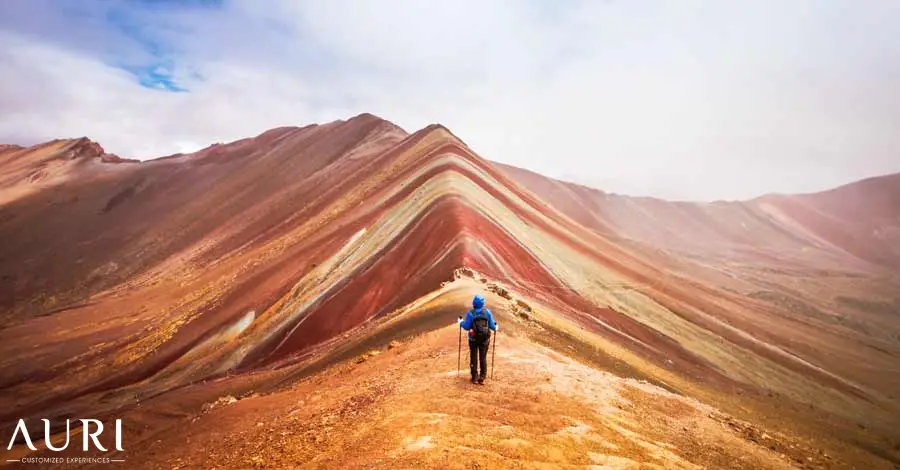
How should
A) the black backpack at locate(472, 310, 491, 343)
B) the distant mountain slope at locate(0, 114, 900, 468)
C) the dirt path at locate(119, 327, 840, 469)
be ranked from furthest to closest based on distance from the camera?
1. the distant mountain slope at locate(0, 114, 900, 468)
2. the black backpack at locate(472, 310, 491, 343)
3. the dirt path at locate(119, 327, 840, 469)

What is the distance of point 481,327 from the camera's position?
30.2ft

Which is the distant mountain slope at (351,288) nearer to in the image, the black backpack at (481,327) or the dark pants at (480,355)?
the dark pants at (480,355)

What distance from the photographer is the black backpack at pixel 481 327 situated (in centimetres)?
920

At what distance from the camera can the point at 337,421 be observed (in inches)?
342

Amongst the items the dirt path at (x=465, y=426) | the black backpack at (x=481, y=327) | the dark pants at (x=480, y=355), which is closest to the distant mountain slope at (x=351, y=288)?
the dirt path at (x=465, y=426)

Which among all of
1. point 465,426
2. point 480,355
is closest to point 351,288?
point 480,355

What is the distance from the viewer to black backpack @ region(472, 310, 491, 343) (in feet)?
30.2

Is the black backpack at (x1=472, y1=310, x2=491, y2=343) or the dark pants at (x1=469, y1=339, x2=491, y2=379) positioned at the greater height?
the black backpack at (x1=472, y1=310, x2=491, y2=343)

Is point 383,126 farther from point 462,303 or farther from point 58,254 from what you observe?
point 462,303

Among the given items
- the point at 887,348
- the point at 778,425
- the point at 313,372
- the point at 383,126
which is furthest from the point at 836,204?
the point at 313,372

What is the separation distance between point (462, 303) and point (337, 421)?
7.42m

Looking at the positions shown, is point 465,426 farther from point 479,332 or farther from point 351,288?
point 351,288

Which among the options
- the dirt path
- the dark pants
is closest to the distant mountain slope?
the dirt path

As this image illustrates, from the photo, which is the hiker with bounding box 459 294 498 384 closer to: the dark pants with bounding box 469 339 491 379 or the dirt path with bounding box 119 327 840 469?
the dark pants with bounding box 469 339 491 379
